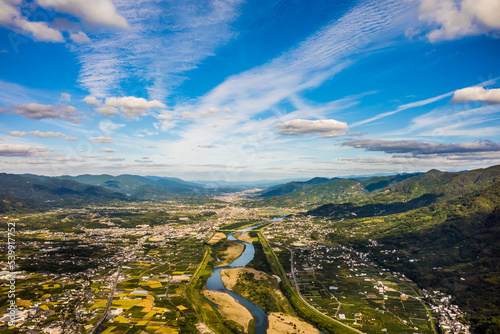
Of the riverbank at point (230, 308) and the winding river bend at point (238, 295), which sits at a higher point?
the riverbank at point (230, 308)

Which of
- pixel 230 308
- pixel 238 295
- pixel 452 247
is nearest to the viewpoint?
pixel 230 308

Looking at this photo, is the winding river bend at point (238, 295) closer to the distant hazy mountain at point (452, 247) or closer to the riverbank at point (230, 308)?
the riverbank at point (230, 308)

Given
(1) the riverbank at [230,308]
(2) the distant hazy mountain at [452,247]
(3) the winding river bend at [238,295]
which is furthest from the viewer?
(2) the distant hazy mountain at [452,247]

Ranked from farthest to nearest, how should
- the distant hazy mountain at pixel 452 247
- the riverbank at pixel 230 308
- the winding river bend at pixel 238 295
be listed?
the distant hazy mountain at pixel 452 247 → the riverbank at pixel 230 308 → the winding river bend at pixel 238 295

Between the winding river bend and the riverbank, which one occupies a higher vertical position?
the riverbank

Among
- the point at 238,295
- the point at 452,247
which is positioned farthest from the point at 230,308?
the point at 452,247

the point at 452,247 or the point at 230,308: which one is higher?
the point at 452,247

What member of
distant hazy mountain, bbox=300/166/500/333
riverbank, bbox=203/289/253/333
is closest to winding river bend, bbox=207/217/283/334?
riverbank, bbox=203/289/253/333

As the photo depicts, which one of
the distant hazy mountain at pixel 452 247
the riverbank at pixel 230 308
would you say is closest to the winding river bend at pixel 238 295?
the riverbank at pixel 230 308

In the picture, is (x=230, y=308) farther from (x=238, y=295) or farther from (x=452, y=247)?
(x=452, y=247)

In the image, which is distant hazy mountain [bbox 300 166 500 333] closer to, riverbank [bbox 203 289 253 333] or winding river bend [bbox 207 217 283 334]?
winding river bend [bbox 207 217 283 334]

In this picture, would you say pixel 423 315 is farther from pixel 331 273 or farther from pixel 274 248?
pixel 274 248

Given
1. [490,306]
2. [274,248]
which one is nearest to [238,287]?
[274,248]
